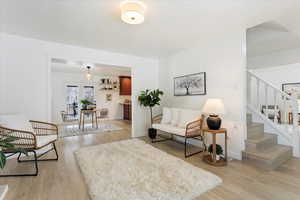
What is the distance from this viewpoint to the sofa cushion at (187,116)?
3024 millimetres

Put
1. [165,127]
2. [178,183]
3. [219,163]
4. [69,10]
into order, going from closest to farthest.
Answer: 1. [178,183]
2. [69,10]
3. [219,163]
4. [165,127]

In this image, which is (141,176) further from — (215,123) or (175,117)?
(175,117)

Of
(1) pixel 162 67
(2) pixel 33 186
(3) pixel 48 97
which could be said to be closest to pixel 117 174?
(2) pixel 33 186

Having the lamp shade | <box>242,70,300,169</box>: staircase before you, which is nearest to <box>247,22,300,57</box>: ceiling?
<box>242,70,300,169</box>: staircase

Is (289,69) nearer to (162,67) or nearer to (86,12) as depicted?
(162,67)

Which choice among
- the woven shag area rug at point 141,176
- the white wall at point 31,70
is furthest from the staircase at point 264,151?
the white wall at point 31,70

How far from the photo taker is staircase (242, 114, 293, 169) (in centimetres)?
223

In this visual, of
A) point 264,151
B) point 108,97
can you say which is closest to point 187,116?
point 264,151

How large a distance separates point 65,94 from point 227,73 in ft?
22.6

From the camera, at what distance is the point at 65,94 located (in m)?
6.71

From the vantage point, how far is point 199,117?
2.98m

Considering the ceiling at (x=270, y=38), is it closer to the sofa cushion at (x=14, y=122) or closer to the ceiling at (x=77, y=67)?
the ceiling at (x=77, y=67)

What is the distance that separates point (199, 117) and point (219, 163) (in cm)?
95

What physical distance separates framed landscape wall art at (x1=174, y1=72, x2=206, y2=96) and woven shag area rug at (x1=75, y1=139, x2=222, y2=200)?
1.71m
